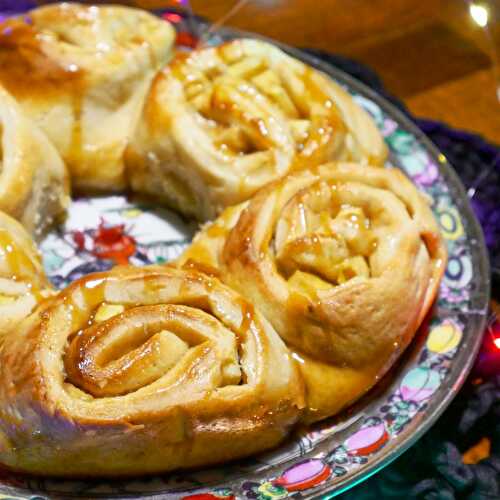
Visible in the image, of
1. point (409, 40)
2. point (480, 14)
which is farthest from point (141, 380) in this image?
point (409, 40)

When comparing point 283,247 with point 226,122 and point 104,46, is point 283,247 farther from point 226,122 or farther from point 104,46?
point 104,46

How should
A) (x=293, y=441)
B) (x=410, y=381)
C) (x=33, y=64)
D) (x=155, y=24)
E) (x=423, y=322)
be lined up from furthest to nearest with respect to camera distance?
(x=155, y=24) → (x=33, y=64) → (x=423, y=322) → (x=410, y=381) → (x=293, y=441)

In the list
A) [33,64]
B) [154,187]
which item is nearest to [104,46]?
[33,64]

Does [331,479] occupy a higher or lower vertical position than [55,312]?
lower

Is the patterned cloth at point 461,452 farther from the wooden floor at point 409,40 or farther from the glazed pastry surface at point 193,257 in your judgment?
the wooden floor at point 409,40

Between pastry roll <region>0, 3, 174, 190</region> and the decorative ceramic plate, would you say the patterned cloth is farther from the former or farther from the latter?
pastry roll <region>0, 3, 174, 190</region>

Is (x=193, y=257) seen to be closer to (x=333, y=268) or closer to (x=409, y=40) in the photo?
(x=333, y=268)

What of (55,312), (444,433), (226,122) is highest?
(226,122)
